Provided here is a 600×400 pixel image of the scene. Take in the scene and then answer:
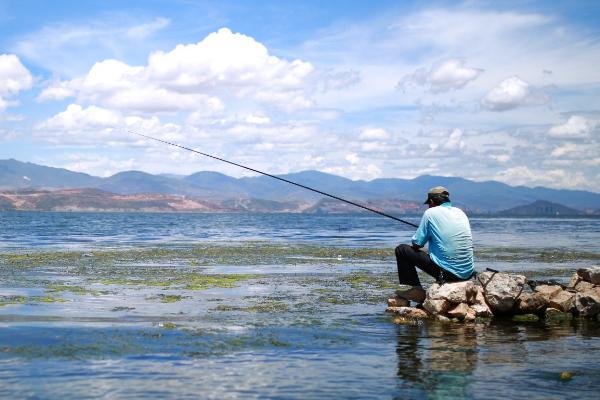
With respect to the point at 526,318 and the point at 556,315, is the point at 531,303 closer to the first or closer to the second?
the point at 526,318

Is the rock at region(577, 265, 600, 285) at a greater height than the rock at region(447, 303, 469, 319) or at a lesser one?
greater

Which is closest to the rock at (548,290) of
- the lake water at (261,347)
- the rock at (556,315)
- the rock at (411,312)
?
the rock at (556,315)

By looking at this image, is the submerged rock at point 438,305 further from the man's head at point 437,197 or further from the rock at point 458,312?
the man's head at point 437,197

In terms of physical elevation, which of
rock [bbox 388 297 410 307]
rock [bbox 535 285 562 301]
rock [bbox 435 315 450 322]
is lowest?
rock [bbox 435 315 450 322]

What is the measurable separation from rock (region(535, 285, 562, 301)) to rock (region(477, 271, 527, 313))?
2.05 feet

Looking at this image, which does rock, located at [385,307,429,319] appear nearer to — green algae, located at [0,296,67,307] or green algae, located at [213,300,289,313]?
green algae, located at [213,300,289,313]

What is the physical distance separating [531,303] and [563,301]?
2.57ft

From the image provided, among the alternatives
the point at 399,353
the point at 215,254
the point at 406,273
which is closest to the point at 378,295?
the point at 406,273

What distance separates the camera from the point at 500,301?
1520 cm

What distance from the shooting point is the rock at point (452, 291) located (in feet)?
48.6

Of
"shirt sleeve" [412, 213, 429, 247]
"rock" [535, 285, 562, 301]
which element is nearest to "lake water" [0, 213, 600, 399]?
"rock" [535, 285, 562, 301]

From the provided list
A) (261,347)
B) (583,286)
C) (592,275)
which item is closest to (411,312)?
(583,286)

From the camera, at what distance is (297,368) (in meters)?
10.1

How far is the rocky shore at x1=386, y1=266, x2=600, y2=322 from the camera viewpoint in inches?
583
